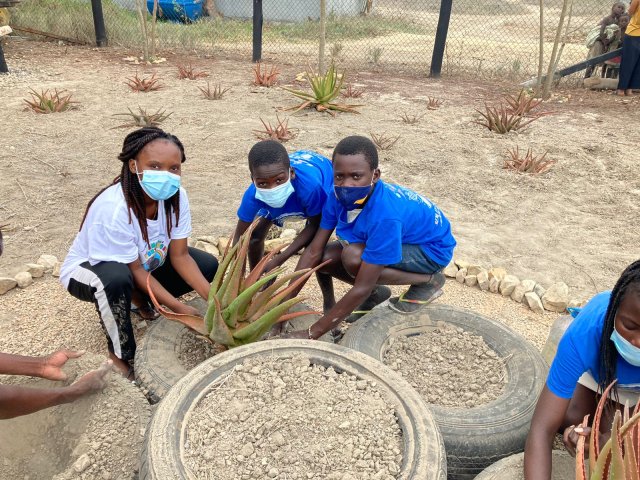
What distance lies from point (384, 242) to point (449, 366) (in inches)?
25.2

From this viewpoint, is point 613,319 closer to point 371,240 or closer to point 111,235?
point 371,240

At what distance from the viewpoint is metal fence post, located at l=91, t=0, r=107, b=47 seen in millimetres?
10141

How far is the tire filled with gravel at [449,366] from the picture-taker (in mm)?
2221

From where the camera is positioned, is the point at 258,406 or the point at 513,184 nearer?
the point at 258,406

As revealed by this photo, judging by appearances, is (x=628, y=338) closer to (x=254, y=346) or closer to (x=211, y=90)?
(x=254, y=346)

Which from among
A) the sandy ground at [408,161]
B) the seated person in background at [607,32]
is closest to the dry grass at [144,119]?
the sandy ground at [408,161]

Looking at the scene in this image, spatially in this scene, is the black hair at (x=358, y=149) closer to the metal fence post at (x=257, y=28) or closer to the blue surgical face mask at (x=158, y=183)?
the blue surgical face mask at (x=158, y=183)

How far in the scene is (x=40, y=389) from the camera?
187 centimetres

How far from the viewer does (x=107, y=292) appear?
2395mm

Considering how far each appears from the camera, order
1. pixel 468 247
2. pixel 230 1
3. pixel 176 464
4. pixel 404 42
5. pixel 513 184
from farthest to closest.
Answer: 1. pixel 230 1
2. pixel 404 42
3. pixel 513 184
4. pixel 468 247
5. pixel 176 464

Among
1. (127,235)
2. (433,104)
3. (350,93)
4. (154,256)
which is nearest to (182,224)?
(154,256)

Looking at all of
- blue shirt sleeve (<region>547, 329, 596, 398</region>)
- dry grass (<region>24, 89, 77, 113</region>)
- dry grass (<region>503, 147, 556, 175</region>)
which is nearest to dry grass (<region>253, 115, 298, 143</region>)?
dry grass (<region>503, 147, 556, 175</region>)

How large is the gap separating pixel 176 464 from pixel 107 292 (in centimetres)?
119

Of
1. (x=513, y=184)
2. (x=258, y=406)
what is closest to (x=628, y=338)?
(x=258, y=406)
